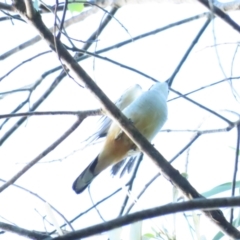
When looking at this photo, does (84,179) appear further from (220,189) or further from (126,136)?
(220,189)

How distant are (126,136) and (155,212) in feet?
4.27

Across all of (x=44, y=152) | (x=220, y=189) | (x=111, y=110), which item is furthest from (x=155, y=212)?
(x=220, y=189)

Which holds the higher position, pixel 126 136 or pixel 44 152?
pixel 126 136

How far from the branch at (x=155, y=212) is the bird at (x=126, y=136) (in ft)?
4.12

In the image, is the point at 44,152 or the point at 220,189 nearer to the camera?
the point at 44,152

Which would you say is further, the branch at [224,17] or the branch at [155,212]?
the branch at [224,17]

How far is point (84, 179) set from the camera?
193cm

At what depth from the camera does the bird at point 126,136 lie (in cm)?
196

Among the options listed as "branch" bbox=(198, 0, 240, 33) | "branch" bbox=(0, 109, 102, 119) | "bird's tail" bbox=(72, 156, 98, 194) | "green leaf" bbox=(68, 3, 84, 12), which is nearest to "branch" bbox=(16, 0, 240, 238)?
"branch" bbox=(0, 109, 102, 119)

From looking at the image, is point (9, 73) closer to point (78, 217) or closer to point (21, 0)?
point (21, 0)

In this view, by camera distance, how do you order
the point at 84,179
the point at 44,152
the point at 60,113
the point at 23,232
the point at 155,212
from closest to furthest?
the point at 155,212 → the point at 23,232 → the point at 60,113 → the point at 44,152 → the point at 84,179

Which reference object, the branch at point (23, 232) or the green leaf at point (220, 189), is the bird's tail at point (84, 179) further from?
the branch at point (23, 232)

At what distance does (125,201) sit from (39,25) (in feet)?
2.11

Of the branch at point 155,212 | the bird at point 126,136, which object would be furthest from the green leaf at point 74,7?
the branch at point 155,212
